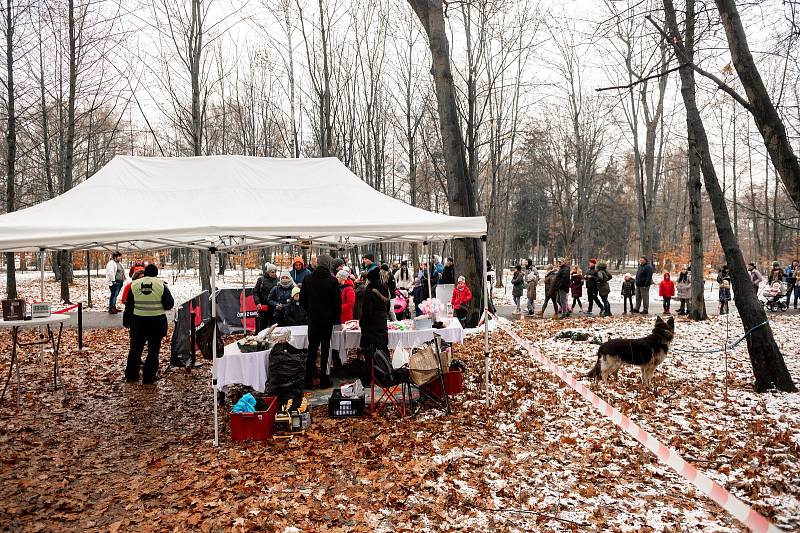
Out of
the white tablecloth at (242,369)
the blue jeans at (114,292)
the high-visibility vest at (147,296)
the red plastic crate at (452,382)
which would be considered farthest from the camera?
the blue jeans at (114,292)

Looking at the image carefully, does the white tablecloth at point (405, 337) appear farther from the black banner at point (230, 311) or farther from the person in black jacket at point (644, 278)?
the person in black jacket at point (644, 278)

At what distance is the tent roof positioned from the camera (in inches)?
239

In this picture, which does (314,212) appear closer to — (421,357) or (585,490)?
(421,357)

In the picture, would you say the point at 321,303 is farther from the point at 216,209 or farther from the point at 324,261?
the point at 216,209

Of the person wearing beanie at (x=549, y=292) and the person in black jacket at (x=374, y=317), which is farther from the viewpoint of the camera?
the person wearing beanie at (x=549, y=292)

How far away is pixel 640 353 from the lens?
7645 millimetres

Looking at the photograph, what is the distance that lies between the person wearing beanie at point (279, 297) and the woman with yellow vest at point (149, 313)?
217cm

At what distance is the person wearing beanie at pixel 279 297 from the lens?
1029cm

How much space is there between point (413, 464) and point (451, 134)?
9138mm

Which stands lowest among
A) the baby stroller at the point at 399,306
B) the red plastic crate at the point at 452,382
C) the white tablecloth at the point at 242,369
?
the red plastic crate at the point at 452,382

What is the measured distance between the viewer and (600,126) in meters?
27.5

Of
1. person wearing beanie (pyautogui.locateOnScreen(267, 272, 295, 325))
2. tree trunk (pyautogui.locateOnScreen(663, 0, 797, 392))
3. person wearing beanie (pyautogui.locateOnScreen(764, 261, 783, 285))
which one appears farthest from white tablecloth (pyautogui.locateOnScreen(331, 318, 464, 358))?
person wearing beanie (pyautogui.locateOnScreen(764, 261, 783, 285))

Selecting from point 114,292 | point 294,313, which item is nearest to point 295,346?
point 294,313

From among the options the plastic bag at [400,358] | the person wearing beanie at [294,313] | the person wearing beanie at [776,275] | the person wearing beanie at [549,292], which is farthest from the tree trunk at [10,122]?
the person wearing beanie at [776,275]
